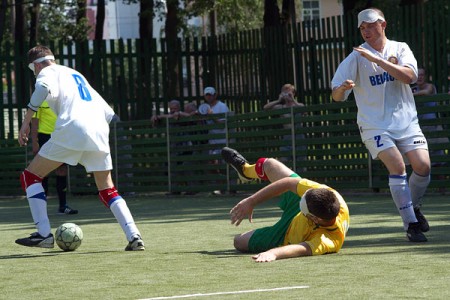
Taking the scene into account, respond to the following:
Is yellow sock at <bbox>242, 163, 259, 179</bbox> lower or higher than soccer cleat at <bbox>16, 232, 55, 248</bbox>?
higher

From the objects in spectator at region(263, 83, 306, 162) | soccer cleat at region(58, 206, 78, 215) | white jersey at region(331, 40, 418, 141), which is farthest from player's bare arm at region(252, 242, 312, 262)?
spectator at region(263, 83, 306, 162)

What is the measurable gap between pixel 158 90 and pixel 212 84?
1.20m

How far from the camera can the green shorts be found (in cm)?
992

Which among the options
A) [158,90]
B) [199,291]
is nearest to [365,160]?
[158,90]

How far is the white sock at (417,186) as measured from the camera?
11.2 meters

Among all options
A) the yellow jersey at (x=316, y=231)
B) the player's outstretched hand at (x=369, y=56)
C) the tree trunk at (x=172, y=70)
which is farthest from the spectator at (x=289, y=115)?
the yellow jersey at (x=316, y=231)

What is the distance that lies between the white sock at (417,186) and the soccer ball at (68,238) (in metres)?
3.10

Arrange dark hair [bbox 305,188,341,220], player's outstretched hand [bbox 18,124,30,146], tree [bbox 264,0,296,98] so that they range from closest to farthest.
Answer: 1. dark hair [bbox 305,188,341,220]
2. player's outstretched hand [bbox 18,124,30,146]
3. tree [bbox 264,0,296,98]

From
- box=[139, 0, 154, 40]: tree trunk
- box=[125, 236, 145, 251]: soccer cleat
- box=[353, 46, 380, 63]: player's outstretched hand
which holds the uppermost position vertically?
box=[139, 0, 154, 40]: tree trunk

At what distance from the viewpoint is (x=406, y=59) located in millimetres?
10797

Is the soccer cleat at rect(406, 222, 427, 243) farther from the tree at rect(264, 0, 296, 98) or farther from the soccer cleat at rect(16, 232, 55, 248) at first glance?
the tree at rect(264, 0, 296, 98)

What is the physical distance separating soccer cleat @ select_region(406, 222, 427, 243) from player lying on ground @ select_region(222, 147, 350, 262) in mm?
1094

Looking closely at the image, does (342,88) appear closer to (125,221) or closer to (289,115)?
(125,221)

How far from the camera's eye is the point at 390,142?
35.3ft
